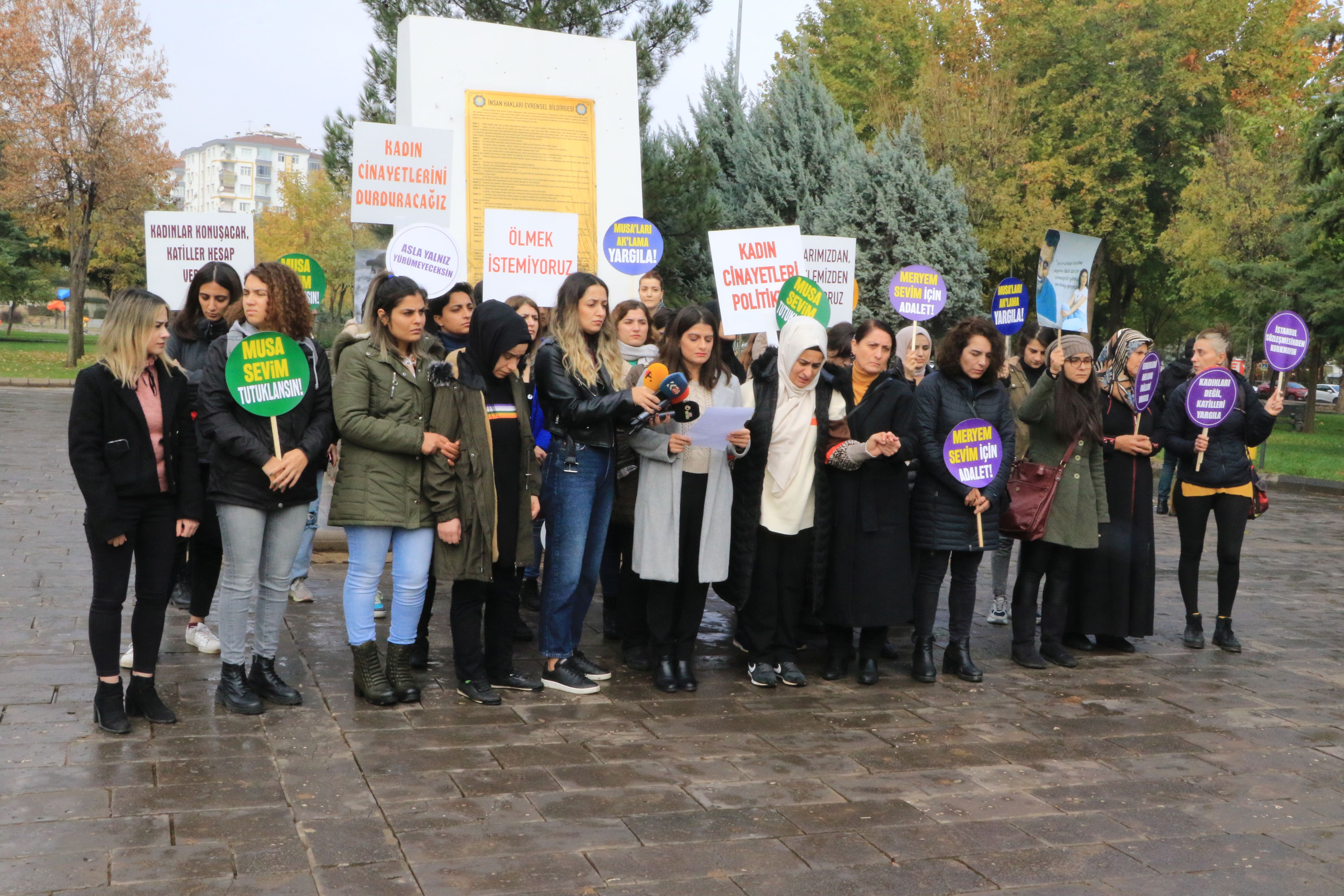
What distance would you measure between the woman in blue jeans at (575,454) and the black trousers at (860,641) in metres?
1.26

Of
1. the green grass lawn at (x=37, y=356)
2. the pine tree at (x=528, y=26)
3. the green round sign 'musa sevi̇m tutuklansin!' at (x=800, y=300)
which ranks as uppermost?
the pine tree at (x=528, y=26)

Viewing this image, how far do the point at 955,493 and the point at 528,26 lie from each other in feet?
33.6

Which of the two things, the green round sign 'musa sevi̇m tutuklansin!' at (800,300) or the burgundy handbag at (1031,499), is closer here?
the green round sign 'musa sevi̇m tutuklansin!' at (800,300)

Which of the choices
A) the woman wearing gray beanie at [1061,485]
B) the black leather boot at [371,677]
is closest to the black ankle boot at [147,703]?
the black leather boot at [371,677]

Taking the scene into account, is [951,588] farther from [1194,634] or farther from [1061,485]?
[1194,634]

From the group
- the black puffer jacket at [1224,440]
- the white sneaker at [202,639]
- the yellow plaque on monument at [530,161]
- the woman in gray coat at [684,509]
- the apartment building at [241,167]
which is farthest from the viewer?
the apartment building at [241,167]

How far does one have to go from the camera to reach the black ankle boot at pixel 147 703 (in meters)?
5.19

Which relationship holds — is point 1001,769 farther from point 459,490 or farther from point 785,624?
point 459,490

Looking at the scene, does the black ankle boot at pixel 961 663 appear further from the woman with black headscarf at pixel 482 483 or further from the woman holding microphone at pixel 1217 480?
the woman with black headscarf at pixel 482 483

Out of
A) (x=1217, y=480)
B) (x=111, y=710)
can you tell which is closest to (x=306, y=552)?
(x=111, y=710)

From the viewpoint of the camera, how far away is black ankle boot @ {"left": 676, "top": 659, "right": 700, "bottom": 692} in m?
6.18

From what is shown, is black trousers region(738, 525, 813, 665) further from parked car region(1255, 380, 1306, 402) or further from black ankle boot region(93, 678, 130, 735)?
parked car region(1255, 380, 1306, 402)

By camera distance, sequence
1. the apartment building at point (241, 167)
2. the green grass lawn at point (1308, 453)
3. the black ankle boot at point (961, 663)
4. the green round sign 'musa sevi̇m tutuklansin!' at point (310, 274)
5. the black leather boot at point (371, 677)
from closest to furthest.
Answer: the black leather boot at point (371, 677)
the black ankle boot at point (961, 663)
the green round sign 'musa sevi̇m tutuklansin!' at point (310, 274)
the green grass lawn at point (1308, 453)
the apartment building at point (241, 167)

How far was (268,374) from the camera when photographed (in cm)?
535
